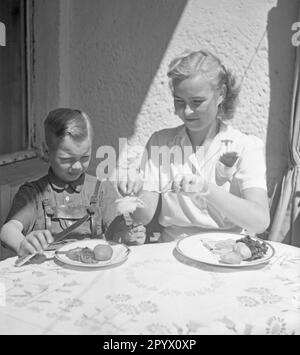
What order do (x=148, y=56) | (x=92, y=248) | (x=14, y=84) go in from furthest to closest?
1. (x=14, y=84)
2. (x=148, y=56)
3. (x=92, y=248)

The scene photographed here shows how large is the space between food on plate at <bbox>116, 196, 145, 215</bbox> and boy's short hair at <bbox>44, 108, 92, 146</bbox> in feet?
0.90

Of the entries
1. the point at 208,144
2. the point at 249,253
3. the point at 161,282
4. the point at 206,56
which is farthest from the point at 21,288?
the point at 206,56

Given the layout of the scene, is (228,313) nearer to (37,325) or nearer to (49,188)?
(37,325)

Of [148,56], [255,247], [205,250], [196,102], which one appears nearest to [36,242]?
[205,250]

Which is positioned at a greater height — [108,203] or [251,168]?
[251,168]

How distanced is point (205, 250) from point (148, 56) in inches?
43.8

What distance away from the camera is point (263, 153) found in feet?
6.97

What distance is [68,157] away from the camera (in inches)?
69.8

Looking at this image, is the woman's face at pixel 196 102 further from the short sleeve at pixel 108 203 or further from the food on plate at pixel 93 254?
the food on plate at pixel 93 254

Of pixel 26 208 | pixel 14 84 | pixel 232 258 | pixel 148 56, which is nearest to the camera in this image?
pixel 232 258

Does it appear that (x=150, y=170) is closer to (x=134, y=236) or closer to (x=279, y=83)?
(x=134, y=236)

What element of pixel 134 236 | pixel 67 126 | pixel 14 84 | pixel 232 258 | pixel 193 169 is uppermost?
pixel 14 84

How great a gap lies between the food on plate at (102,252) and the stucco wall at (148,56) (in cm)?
91

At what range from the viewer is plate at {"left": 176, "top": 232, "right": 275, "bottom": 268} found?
1.36m
